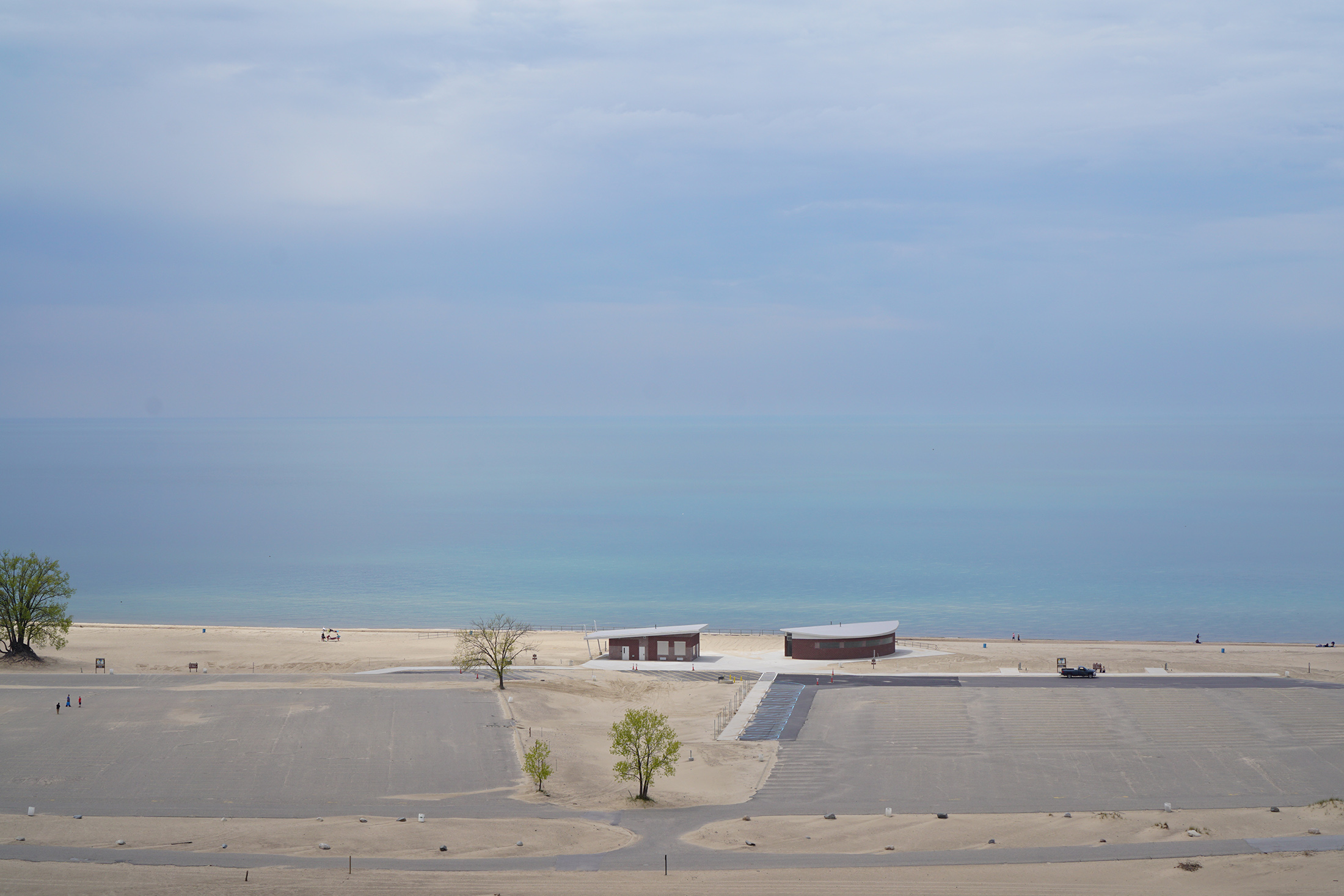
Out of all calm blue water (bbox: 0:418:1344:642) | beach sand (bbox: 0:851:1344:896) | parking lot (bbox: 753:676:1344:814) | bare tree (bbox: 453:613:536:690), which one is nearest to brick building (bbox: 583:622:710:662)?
bare tree (bbox: 453:613:536:690)

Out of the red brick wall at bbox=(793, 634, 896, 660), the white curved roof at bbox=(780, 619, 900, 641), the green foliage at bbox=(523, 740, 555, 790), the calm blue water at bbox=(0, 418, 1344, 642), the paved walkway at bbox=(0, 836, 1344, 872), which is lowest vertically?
the paved walkway at bbox=(0, 836, 1344, 872)

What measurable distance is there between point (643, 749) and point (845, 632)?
29.6 meters

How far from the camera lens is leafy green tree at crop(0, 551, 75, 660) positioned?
57438mm

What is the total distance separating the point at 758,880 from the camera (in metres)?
30.1

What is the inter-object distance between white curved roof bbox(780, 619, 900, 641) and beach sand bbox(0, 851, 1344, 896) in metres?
34.2

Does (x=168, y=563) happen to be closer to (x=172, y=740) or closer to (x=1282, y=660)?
(x=172, y=740)

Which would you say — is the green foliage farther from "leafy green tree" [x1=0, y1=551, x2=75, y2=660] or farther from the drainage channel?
"leafy green tree" [x1=0, y1=551, x2=75, y2=660]

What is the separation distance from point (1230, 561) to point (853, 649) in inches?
3265

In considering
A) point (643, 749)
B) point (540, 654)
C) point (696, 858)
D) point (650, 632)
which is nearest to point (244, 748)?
point (643, 749)

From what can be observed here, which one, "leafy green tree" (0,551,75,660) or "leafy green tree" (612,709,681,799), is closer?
"leafy green tree" (612,709,681,799)

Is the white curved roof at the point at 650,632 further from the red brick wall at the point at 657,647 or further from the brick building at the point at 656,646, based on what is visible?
the red brick wall at the point at 657,647

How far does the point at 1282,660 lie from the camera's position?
66125 millimetres

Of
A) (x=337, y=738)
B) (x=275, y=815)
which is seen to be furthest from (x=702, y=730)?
(x=275, y=815)

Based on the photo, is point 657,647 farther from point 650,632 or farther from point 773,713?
point 773,713
